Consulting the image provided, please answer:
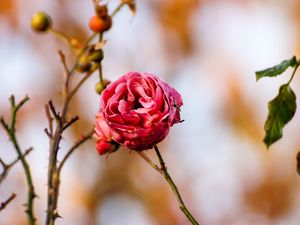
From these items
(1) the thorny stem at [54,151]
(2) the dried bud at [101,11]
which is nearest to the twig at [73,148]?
(1) the thorny stem at [54,151]

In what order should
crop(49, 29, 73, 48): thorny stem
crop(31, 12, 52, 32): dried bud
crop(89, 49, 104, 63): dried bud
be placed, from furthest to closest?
crop(31, 12, 52, 32): dried bud < crop(49, 29, 73, 48): thorny stem < crop(89, 49, 104, 63): dried bud

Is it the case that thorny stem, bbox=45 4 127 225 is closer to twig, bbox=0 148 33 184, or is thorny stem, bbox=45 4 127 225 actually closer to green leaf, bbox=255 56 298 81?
A: twig, bbox=0 148 33 184

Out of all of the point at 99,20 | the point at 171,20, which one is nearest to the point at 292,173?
the point at 171,20

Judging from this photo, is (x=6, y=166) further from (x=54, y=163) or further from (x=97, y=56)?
(x=97, y=56)

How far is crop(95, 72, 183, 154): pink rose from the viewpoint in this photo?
106 centimetres

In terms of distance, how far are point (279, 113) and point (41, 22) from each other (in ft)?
1.94

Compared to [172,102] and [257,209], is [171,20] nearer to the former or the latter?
[257,209]

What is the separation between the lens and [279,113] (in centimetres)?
107

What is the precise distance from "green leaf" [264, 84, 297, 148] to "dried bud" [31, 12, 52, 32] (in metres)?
0.57

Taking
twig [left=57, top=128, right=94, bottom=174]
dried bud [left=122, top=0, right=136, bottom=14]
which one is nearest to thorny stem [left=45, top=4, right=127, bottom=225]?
twig [left=57, top=128, right=94, bottom=174]

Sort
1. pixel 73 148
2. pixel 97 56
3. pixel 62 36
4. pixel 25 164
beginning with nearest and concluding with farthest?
1. pixel 25 164
2. pixel 73 148
3. pixel 97 56
4. pixel 62 36

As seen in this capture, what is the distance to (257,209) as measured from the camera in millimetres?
6523

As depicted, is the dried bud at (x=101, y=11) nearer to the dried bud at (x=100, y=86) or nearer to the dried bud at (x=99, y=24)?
the dried bud at (x=99, y=24)

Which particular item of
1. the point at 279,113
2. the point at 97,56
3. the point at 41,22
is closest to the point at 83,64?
the point at 97,56
